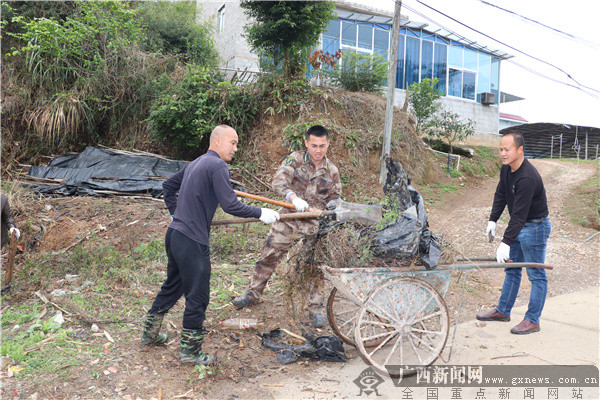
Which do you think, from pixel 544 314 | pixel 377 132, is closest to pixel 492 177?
pixel 377 132

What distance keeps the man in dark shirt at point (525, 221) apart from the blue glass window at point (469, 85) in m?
18.4

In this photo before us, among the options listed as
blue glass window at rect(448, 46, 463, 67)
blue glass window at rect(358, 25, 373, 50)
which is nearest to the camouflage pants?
blue glass window at rect(358, 25, 373, 50)

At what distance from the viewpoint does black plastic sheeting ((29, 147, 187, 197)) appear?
8.43m

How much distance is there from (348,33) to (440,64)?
5195mm

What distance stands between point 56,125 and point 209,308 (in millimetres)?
8684

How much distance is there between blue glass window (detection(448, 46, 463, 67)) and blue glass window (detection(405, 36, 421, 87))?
6.83ft

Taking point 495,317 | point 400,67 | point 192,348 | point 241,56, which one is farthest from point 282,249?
point 400,67

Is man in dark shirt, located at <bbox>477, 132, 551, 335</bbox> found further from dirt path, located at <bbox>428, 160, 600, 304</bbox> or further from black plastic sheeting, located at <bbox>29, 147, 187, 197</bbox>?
black plastic sheeting, located at <bbox>29, 147, 187, 197</bbox>

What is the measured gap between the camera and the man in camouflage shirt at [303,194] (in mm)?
4043

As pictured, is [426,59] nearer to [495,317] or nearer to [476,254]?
[476,254]

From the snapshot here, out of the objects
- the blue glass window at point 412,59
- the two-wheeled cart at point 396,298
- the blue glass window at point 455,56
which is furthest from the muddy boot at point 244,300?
the blue glass window at point 455,56

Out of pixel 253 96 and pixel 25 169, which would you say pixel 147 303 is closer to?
pixel 253 96

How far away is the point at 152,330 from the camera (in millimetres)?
3361

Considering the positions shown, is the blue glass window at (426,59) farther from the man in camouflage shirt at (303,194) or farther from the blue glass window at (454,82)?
the man in camouflage shirt at (303,194)
